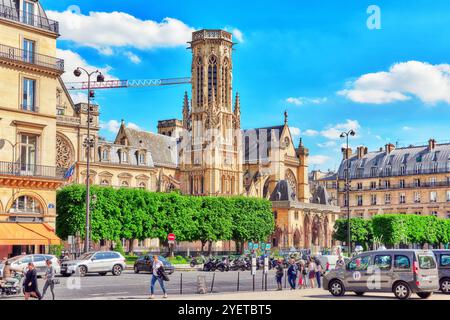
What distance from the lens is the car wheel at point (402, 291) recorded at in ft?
86.4

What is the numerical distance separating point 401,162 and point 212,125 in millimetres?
35634

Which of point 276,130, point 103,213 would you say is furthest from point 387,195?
point 103,213

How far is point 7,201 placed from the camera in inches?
1763

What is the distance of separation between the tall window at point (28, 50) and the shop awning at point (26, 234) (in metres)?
10.7

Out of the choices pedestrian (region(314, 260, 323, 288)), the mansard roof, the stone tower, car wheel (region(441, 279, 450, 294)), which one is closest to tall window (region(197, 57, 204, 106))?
the stone tower

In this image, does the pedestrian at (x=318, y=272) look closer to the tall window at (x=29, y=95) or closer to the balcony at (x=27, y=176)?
the balcony at (x=27, y=176)

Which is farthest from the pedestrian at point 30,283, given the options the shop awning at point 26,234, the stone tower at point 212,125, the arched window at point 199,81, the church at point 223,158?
the arched window at point 199,81

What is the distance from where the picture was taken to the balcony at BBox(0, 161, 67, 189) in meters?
44.7

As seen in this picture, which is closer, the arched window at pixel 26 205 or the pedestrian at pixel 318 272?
the pedestrian at pixel 318 272

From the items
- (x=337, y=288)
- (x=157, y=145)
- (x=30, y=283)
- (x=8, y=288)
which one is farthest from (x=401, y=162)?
(x=30, y=283)

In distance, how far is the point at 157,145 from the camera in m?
112

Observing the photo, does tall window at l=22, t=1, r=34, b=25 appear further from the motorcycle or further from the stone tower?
the stone tower

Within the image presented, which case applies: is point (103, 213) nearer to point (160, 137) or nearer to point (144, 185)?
point (144, 185)
